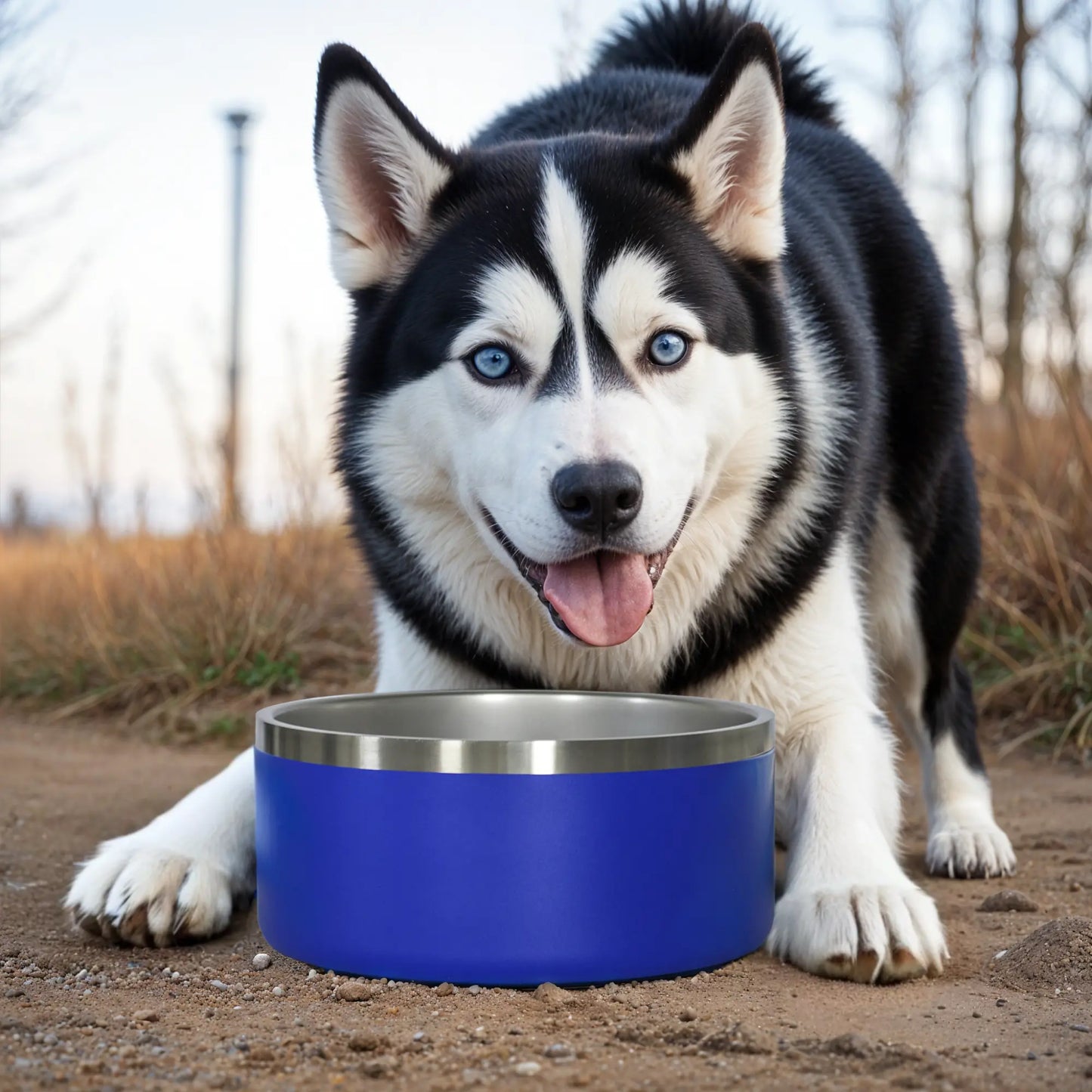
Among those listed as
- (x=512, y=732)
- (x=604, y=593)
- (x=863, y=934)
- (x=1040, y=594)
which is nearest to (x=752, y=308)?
(x=604, y=593)

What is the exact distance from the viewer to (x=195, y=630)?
5762 mm

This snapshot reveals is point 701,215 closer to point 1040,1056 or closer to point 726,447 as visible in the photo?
point 726,447

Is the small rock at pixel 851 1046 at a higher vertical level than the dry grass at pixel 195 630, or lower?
lower

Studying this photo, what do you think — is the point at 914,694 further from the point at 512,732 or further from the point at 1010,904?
the point at 512,732

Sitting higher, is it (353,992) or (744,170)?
(744,170)

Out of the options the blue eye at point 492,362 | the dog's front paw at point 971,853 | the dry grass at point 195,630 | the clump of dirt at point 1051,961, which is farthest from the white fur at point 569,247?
the dry grass at point 195,630

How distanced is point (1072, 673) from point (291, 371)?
362 cm

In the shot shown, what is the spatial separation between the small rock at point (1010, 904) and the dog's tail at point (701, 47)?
2.42 meters

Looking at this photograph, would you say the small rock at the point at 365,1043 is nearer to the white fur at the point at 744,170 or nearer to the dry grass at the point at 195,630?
the white fur at the point at 744,170

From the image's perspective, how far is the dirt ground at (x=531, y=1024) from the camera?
67.6 inches

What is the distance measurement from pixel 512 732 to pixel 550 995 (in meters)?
Answer: 0.68

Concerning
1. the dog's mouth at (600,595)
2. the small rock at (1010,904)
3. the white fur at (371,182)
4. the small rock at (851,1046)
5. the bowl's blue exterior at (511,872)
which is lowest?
the small rock at (1010,904)

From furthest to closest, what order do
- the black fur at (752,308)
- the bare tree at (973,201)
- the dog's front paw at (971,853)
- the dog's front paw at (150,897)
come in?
the bare tree at (973,201), the dog's front paw at (971,853), the black fur at (752,308), the dog's front paw at (150,897)

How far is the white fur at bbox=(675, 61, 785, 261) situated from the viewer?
267cm
